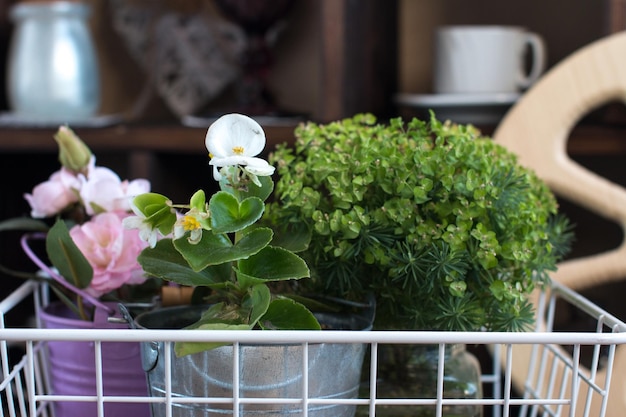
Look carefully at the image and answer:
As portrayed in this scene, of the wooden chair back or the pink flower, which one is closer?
the pink flower

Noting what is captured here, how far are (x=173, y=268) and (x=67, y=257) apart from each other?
0.36 ft

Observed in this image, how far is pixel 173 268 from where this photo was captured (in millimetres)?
396

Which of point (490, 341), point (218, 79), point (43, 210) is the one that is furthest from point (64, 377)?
point (218, 79)

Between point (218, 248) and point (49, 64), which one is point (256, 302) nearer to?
point (218, 248)

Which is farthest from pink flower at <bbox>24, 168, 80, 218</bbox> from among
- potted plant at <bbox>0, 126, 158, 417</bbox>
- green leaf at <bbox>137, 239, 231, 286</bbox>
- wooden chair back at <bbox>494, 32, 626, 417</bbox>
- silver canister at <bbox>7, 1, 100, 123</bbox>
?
silver canister at <bbox>7, 1, 100, 123</bbox>

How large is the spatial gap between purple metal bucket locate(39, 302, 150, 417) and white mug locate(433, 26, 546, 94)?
1.99ft

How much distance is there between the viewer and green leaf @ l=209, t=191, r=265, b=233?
36cm

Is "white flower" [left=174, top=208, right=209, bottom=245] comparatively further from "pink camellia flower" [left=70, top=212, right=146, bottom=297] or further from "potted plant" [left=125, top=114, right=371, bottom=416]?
"pink camellia flower" [left=70, top=212, right=146, bottom=297]

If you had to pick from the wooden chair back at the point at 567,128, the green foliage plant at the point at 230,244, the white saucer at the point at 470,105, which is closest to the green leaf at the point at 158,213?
the green foliage plant at the point at 230,244

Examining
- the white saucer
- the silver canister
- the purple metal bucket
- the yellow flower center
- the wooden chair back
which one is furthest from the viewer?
the silver canister

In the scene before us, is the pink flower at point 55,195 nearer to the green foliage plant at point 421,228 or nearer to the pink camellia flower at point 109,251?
the pink camellia flower at point 109,251

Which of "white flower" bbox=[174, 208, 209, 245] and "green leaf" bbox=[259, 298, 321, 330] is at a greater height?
"white flower" bbox=[174, 208, 209, 245]

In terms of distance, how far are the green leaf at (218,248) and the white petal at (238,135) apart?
0.04 metres

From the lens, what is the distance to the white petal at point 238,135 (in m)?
0.37
